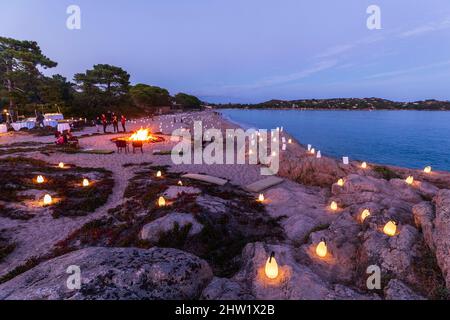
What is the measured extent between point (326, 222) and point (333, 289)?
496cm

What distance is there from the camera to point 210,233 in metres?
8.41

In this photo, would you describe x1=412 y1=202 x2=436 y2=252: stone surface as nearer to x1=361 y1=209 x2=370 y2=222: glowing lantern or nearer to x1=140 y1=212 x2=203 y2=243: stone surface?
x1=361 y1=209 x2=370 y2=222: glowing lantern

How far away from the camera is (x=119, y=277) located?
4.64 metres

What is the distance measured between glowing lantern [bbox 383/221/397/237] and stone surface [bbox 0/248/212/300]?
17.4ft

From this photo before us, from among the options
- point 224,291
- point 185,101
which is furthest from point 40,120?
point 185,101

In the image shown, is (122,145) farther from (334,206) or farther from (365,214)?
(365,214)

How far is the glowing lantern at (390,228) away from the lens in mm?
7195

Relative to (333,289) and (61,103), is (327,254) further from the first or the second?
(61,103)

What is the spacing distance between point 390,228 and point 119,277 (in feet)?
23.7

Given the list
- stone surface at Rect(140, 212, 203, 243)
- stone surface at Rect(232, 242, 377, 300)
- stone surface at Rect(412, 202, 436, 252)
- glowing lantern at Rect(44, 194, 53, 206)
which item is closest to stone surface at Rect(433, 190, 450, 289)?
stone surface at Rect(412, 202, 436, 252)

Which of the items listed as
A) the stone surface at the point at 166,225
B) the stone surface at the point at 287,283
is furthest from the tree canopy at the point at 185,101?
the stone surface at the point at 287,283

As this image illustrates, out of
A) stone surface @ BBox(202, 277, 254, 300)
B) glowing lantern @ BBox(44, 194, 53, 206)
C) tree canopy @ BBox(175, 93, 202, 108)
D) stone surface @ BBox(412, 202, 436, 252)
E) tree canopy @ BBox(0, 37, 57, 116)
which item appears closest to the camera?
stone surface @ BBox(202, 277, 254, 300)

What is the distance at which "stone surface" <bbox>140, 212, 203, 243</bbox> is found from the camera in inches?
317
